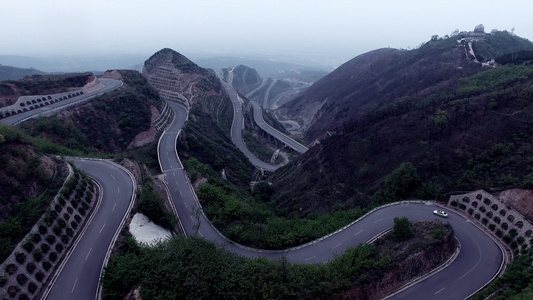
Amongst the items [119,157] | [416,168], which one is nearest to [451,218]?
[416,168]

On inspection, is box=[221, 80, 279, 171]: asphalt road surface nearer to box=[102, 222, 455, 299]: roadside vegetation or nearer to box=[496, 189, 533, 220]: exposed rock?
box=[496, 189, 533, 220]: exposed rock

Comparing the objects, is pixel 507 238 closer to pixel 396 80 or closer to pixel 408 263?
pixel 408 263

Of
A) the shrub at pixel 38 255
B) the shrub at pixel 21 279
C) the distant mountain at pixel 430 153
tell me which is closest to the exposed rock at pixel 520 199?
the distant mountain at pixel 430 153

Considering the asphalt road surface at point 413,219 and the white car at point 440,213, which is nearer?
the asphalt road surface at point 413,219

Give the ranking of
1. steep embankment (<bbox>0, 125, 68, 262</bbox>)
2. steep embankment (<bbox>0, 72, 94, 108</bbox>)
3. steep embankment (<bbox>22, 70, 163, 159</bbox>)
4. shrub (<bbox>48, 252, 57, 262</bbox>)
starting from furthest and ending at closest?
steep embankment (<bbox>0, 72, 94, 108</bbox>)
steep embankment (<bbox>22, 70, 163, 159</bbox>)
shrub (<bbox>48, 252, 57, 262</bbox>)
steep embankment (<bbox>0, 125, 68, 262</bbox>)

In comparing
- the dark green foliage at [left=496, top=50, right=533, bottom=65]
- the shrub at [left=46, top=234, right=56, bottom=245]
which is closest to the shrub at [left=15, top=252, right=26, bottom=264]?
the shrub at [left=46, top=234, right=56, bottom=245]

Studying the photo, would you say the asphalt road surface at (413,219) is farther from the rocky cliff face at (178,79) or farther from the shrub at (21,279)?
the rocky cliff face at (178,79)

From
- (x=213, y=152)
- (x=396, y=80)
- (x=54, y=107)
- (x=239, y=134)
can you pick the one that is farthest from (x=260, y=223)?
(x=396, y=80)
